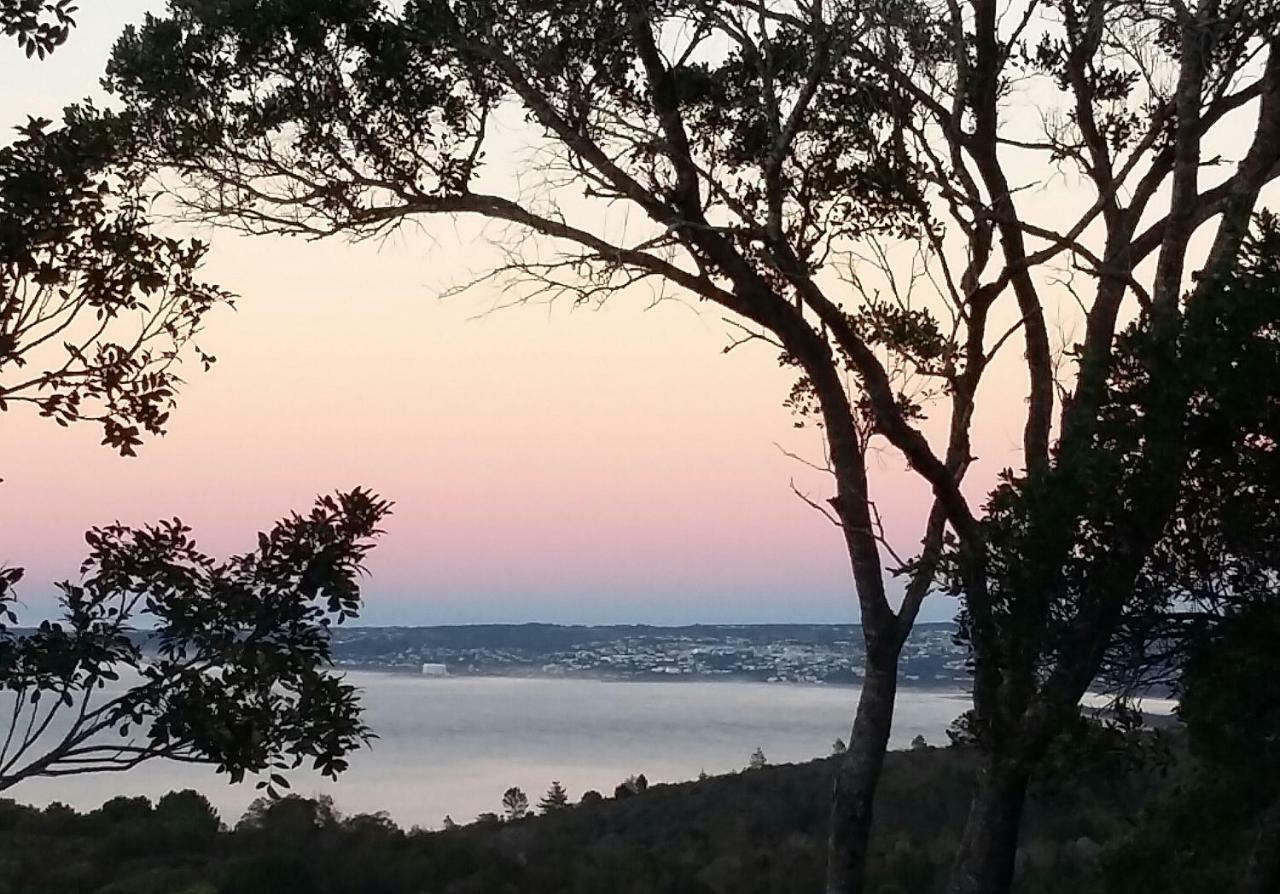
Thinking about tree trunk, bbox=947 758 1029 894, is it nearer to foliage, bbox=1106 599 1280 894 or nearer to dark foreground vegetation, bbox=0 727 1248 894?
dark foreground vegetation, bbox=0 727 1248 894

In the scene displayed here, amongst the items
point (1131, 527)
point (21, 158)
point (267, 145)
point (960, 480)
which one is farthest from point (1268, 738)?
point (267, 145)

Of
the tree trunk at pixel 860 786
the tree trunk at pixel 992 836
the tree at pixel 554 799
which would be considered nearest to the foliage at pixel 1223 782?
the tree trunk at pixel 992 836

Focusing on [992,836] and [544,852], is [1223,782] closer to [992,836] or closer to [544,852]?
[992,836]

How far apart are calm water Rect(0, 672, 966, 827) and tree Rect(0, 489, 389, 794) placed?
7.18 m

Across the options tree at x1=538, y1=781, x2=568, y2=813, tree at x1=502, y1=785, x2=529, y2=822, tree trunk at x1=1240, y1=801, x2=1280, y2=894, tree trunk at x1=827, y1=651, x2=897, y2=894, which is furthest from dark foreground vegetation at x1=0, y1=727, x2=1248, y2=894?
tree at x1=538, y1=781, x2=568, y2=813

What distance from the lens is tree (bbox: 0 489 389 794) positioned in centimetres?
483

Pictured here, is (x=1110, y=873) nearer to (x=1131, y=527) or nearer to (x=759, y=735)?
(x=1131, y=527)

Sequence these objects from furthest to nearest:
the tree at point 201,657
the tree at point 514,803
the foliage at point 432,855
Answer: the tree at point 514,803, the foliage at point 432,855, the tree at point 201,657

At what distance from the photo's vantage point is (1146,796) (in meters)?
13.7

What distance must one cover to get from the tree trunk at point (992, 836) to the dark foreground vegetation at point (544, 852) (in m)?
0.59

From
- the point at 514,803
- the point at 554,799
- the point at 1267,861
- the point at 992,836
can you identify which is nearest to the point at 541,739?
the point at 514,803

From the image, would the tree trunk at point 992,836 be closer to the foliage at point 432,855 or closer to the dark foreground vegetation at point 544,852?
the dark foreground vegetation at point 544,852

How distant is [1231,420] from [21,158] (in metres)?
4.50

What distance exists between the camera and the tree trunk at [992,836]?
7184 mm
